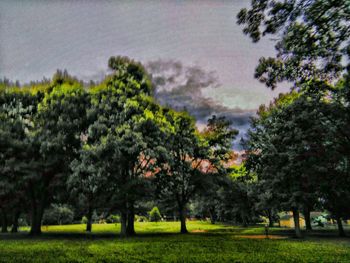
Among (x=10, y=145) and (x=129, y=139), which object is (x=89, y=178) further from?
(x=10, y=145)

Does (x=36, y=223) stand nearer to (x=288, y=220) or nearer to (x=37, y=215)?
(x=37, y=215)

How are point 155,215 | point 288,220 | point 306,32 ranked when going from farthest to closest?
1. point 155,215
2. point 288,220
3. point 306,32

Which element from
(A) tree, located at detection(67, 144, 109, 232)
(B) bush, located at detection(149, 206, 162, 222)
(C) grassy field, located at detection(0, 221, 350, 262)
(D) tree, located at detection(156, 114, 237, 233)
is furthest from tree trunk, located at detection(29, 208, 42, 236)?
(B) bush, located at detection(149, 206, 162, 222)

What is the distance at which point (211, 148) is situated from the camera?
3981 cm

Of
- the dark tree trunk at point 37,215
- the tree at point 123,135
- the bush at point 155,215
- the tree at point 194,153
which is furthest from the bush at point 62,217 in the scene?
the tree at point 123,135

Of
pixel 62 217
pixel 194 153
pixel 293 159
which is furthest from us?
pixel 62 217

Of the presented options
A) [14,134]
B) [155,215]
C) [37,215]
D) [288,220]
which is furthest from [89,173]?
[155,215]

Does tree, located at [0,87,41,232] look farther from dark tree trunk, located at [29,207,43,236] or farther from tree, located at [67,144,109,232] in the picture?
tree, located at [67,144,109,232]

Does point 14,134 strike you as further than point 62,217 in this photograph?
No

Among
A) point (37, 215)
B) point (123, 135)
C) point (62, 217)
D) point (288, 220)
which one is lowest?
point (288, 220)

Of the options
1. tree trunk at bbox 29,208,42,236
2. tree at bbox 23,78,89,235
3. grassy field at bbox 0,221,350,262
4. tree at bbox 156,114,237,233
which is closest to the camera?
grassy field at bbox 0,221,350,262

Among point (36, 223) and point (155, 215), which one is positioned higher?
point (36, 223)

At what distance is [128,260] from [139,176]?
16.8m

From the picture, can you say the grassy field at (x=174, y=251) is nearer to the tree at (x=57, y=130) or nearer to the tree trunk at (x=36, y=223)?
the tree at (x=57, y=130)
